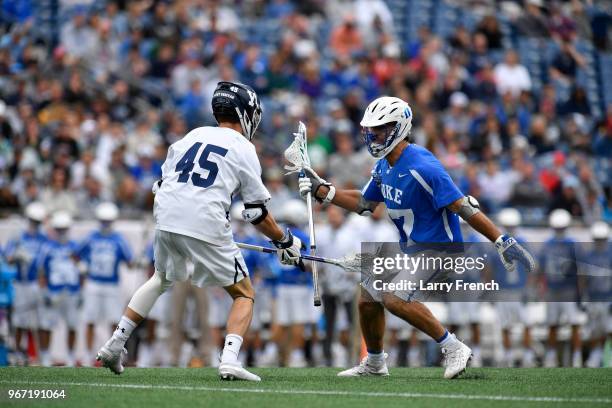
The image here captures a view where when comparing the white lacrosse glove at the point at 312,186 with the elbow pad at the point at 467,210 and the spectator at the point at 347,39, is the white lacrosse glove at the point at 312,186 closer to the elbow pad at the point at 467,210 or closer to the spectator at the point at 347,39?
the elbow pad at the point at 467,210

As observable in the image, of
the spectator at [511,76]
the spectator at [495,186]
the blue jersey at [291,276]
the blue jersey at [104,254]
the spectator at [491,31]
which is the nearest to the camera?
the blue jersey at [104,254]

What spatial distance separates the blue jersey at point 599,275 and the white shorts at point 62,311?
6.90m

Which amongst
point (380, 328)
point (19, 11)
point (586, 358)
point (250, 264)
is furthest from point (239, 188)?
point (19, 11)

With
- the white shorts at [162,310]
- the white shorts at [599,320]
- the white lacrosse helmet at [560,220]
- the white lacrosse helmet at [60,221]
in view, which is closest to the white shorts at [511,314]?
the white shorts at [599,320]

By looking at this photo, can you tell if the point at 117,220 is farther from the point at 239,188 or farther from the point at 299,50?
the point at 239,188

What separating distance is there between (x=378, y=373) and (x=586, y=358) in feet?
23.7

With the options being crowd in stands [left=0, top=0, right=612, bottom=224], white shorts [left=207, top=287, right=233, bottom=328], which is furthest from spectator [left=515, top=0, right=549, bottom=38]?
white shorts [left=207, top=287, right=233, bottom=328]

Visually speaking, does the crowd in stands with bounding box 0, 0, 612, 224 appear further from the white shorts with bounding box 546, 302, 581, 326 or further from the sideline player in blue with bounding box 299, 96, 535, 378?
the sideline player in blue with bounding box 299, 96, 535, 378

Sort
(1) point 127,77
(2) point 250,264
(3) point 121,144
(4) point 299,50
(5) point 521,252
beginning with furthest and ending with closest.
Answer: (4) point 299,50 → (1) point 127,77 → (3) point 121,144 → (2) point 250,264 → (5) point 521,252

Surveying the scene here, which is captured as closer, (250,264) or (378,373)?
(378,373)

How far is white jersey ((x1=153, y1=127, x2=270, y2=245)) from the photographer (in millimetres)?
7805

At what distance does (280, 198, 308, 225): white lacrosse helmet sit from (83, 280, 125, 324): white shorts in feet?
8.44

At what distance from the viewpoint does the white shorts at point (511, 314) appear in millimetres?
15633

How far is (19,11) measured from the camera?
18.3 meters
